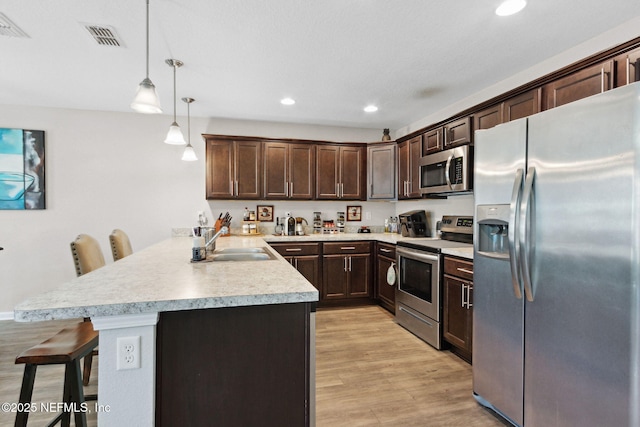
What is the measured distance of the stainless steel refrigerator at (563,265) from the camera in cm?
133

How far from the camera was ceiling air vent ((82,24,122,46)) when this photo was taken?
7.21 ft

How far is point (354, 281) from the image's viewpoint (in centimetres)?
420

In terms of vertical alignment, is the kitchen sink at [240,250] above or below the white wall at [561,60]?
below

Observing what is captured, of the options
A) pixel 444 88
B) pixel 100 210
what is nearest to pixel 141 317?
pixel 444 88

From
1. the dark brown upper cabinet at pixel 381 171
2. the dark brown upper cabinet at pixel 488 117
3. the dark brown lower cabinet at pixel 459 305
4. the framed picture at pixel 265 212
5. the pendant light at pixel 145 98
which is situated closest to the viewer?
the pendant light at pixel 145 98

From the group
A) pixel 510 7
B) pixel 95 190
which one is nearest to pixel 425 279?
pixel 510 7

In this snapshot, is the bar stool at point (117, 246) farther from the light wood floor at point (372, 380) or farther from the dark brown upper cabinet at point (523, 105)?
the dark brown upper cabinet at point (523, 105)

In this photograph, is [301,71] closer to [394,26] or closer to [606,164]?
[394,26]

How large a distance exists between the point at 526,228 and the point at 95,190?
4576mm

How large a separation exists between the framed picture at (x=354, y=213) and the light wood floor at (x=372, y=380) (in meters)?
1.85

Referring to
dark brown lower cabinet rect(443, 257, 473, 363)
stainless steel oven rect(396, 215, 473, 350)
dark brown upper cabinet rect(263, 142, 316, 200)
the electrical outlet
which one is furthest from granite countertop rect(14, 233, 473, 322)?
dark brown upper cabinet rect(263, 142, 316, 200)

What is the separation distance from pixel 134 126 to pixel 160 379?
A: 3.88m

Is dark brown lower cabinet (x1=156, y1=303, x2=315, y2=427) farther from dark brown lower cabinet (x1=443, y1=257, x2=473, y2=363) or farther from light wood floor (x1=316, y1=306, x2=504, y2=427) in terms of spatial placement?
dark brown lower cabinet (x1=443, y1=257, x2=473, y2=363)

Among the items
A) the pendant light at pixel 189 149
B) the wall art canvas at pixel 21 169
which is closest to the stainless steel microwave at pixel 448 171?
the pendant light at pixel 189 149
